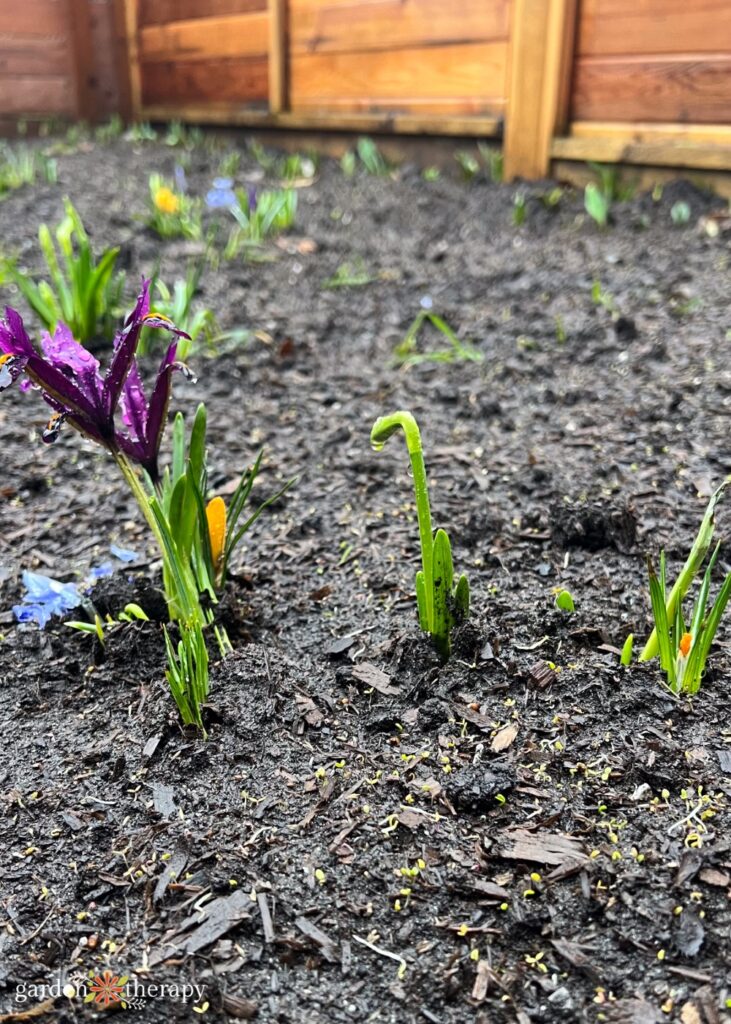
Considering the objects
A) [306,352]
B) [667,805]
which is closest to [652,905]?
[667,805]

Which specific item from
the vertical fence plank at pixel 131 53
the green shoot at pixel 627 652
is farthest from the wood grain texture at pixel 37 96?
the green shoot at pixel 627 652

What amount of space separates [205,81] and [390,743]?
587 cm

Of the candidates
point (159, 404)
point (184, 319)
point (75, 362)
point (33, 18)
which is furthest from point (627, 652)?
point (33, 18)

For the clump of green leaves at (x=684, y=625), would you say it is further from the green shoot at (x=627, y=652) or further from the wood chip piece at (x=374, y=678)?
the wood chip piece at (x=374, y=678)

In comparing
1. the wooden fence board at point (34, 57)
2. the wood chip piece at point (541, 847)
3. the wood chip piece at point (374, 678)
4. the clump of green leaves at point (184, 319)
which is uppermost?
the wooden fence board at point (34, 57)

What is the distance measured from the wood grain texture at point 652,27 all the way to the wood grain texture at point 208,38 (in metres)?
2.53

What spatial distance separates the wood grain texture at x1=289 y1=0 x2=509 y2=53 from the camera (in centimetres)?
383

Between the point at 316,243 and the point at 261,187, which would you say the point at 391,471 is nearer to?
the point at 316,243

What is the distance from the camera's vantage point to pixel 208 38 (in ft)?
18.6

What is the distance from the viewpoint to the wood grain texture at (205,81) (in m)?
5.40

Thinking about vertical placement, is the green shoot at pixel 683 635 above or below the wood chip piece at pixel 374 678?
above

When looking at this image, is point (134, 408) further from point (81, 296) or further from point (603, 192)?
point (603, 192)

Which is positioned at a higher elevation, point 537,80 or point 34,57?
point 34,57

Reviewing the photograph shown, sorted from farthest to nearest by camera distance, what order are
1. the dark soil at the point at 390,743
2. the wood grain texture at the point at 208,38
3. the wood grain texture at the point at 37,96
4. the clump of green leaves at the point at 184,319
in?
1. the wood grain texture at the point at 37,96
2. the wood grain texture at the point at 208,38
3. the clump of green leaves at the point at 184,319
4. the dark soil at the point at 390,743
